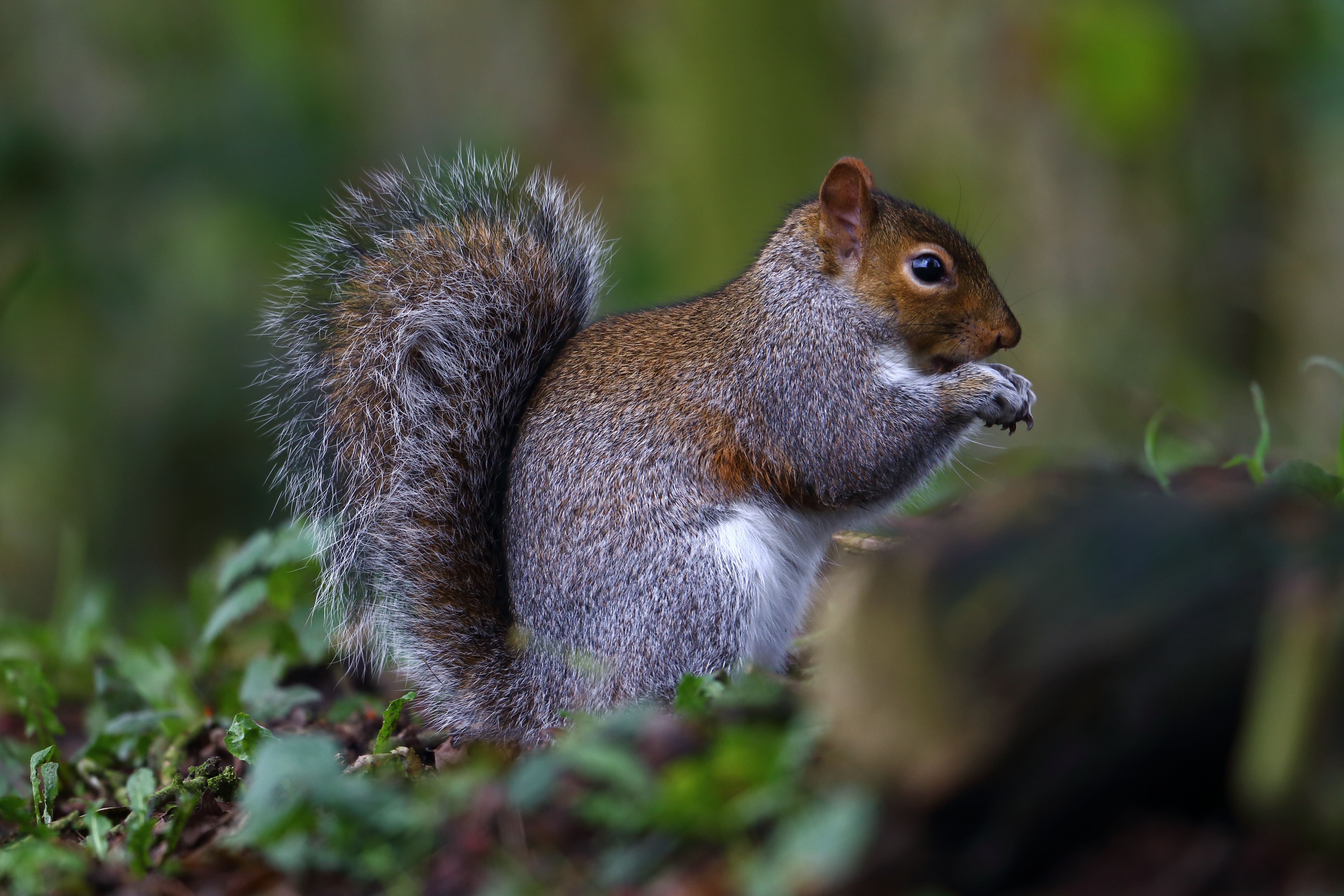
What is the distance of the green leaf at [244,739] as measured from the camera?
2.23 m

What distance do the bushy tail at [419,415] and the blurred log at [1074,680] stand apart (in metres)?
1.38

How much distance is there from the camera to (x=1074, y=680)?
4.40 feet

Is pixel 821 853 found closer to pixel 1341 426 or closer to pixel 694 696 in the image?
pixel 694 696

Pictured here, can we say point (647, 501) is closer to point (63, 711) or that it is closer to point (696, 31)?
point (63, 711)

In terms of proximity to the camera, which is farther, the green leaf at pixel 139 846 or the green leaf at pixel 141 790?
the green leaf at pixel 141 790

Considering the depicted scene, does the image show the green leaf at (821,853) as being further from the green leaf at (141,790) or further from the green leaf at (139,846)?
the green leaf at (141,790)

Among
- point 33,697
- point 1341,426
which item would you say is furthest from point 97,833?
point 1341,426

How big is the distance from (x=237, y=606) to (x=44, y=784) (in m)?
0.63

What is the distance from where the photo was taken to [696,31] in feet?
19.9

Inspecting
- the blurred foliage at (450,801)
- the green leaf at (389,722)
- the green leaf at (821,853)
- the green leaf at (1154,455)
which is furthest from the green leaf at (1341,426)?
the green leaf at (389,722)

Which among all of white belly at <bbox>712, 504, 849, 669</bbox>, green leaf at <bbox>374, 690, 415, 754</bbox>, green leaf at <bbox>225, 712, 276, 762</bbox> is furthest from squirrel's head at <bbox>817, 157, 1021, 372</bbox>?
green leaf at <bbox>225, 712, 276, 762</bbox>

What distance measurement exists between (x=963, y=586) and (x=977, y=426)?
158cm

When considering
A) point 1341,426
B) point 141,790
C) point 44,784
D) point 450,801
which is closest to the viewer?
point 450,801

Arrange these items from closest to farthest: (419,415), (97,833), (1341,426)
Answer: (97,833) → (1341,426) → (419,415)
